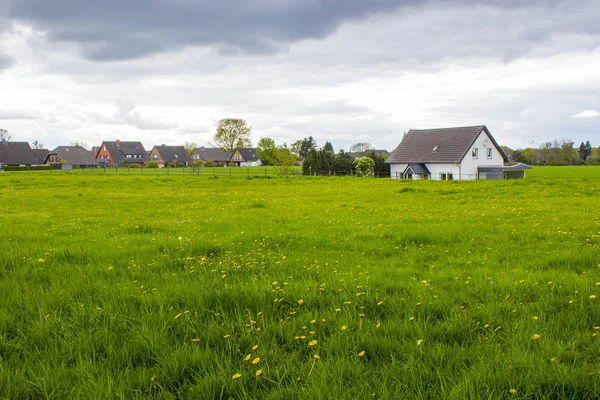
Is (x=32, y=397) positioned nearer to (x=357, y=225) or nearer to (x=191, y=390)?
(x=191, y=390)

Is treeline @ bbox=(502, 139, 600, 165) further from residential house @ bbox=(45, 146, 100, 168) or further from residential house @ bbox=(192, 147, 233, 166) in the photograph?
residential house @ bbox=(45, 146, 100, 168)

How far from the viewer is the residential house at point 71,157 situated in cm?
11619

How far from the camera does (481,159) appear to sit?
58.6m

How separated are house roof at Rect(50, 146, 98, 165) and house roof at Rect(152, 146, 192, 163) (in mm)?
30357

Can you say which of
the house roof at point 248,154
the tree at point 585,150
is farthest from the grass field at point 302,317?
the tree at point 585,150

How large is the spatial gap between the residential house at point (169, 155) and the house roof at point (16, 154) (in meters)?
43.6

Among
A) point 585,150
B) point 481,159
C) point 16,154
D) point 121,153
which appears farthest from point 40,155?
point 585,150

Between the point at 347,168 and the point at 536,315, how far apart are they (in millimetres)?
70264

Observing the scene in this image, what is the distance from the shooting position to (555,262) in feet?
22.2

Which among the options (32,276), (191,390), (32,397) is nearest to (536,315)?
(191,390)

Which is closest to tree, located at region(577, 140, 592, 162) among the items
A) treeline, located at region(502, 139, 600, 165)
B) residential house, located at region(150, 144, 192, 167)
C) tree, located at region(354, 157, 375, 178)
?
treeline, located at region(502, 139, 600, 165)

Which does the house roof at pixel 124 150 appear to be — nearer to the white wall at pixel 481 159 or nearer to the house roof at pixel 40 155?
the house roof at pixel 40 155

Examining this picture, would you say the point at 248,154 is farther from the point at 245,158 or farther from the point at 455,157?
the point at 455,157

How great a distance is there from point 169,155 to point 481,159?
394 ft
